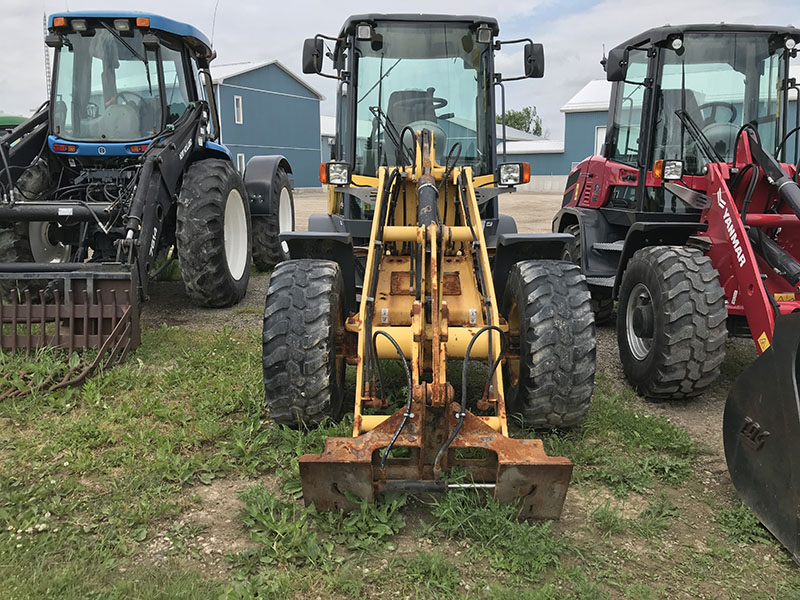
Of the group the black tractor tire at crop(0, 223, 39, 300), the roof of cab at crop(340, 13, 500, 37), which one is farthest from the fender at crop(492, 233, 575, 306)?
the black tractor tire at crop(0, 223, 39, 300)

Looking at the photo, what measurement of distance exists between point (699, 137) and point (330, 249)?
328cm

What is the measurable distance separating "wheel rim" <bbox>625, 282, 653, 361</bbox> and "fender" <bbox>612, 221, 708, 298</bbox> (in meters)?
0.37

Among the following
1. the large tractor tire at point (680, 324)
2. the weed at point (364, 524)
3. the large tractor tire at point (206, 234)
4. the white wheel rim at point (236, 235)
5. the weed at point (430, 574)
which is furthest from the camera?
the white wheel rim at point (236, 235)

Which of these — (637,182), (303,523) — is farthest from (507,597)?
(637,182)

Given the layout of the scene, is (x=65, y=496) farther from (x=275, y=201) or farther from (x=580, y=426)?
(x=275, y=201)

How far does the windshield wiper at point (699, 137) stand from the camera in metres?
5.38

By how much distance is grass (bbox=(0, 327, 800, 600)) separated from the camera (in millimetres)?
2543

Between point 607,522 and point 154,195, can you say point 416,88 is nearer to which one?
point 154,195

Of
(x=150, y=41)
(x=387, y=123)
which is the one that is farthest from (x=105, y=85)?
(x=387, y=123)

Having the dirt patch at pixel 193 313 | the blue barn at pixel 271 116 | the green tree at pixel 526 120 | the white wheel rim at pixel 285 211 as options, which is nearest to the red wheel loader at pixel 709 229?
the dirt patch at pixel 193 313

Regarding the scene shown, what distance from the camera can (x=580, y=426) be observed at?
3.90m

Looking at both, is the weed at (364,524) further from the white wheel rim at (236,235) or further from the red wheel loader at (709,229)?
the white wheel rim at (236,235)

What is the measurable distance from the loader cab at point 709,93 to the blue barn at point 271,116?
72.2ft

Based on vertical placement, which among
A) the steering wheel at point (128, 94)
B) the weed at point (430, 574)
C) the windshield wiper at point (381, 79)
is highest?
the steering wheel at point (128, 94)
